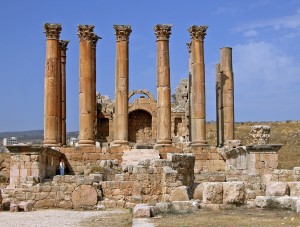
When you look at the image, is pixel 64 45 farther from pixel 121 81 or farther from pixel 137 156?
pixel 137 156

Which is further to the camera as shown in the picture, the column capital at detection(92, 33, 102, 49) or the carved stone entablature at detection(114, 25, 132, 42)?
the column capital at detection(92, 33, 102, 49)

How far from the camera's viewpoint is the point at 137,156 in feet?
112

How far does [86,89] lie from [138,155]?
5.28 m

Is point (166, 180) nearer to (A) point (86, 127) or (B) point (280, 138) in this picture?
(A) point (86, 127)

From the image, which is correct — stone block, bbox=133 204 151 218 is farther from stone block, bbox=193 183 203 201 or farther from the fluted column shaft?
the fluted column shaft

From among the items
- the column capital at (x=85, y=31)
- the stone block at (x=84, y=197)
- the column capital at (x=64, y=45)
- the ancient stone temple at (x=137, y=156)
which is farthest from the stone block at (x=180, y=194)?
the column capital at (x=64, y=45)

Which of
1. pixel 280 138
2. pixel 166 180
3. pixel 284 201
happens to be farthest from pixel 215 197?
pixel 280 138

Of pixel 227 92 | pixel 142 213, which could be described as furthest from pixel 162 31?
pixel 142 213

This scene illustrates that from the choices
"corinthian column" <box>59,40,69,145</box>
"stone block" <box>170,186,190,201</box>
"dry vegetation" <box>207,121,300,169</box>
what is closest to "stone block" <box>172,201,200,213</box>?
"stone block" <box>170,186,190,201</box>

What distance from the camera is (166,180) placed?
73.0 feet

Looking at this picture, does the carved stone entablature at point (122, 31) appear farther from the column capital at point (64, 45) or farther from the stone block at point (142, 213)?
the stone block at point (142, 213)

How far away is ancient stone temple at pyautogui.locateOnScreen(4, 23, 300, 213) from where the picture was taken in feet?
72.8

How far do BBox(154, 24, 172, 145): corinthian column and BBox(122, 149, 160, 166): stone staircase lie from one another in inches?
80.7

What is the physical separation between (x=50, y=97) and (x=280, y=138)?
42.6m
